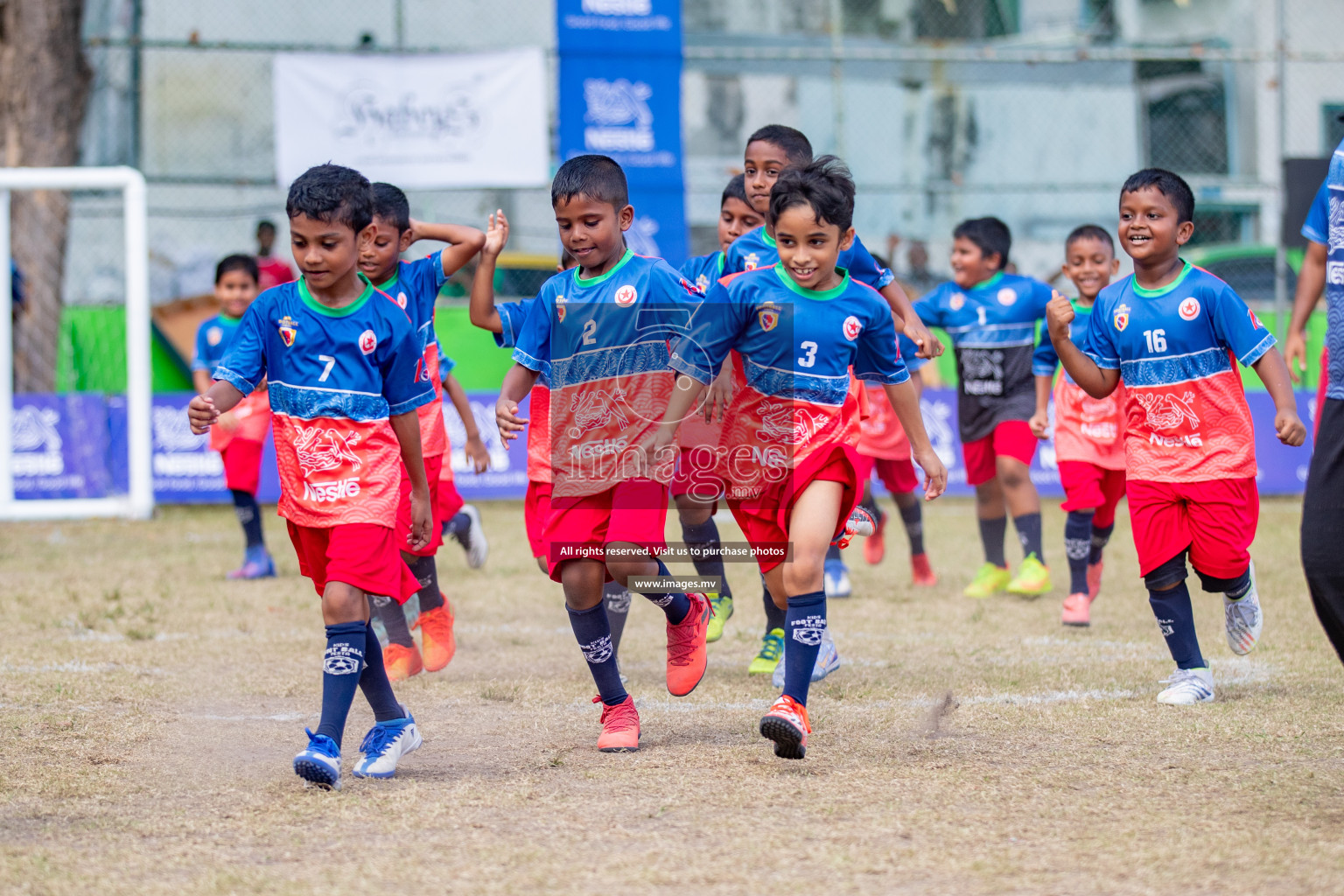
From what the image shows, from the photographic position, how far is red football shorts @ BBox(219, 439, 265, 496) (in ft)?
28.0

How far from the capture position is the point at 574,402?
4.82 metres

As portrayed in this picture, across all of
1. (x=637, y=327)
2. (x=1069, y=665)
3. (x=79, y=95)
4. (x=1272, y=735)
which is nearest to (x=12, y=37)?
(x=79, y=95)

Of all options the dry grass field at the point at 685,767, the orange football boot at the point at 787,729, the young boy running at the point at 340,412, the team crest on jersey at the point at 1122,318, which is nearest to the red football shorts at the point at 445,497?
the dry grass field at the point at 685,767

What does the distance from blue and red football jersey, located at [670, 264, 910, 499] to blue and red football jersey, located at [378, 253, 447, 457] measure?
135cm

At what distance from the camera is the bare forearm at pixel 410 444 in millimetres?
4215

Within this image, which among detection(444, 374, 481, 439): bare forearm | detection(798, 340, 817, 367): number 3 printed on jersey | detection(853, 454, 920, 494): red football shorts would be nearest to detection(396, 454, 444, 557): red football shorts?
detection(444, 374, 481, 439): bare forearm

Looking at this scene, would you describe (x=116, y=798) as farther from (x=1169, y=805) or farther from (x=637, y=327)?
(x=1169, y=805)

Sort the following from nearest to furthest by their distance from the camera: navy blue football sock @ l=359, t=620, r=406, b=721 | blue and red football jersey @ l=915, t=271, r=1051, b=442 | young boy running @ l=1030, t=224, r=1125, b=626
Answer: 1. navy blue football sock @ l=359, t=620, r=406, b=721
2. young boy running @ l=1030, t=224, r=1125, b=626
3. blue and red football jersey @ l=915, t=271, r=1051, b=442

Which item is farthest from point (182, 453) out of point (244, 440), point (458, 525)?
point (458, 525)

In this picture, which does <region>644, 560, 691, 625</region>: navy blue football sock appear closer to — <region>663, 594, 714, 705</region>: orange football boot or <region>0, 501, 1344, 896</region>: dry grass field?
<region>663, 594, 714, 705</region>: orange football boot

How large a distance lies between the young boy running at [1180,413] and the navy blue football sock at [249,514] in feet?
17.4

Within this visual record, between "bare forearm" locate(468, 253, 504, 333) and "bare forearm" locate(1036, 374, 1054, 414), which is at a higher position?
"bare forearm" locate(468, 253, 504, 333)

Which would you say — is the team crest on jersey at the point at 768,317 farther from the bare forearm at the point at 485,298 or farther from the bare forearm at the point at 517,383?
the bare forearm at the point at 485,298

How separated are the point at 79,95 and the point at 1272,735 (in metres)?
12.4
